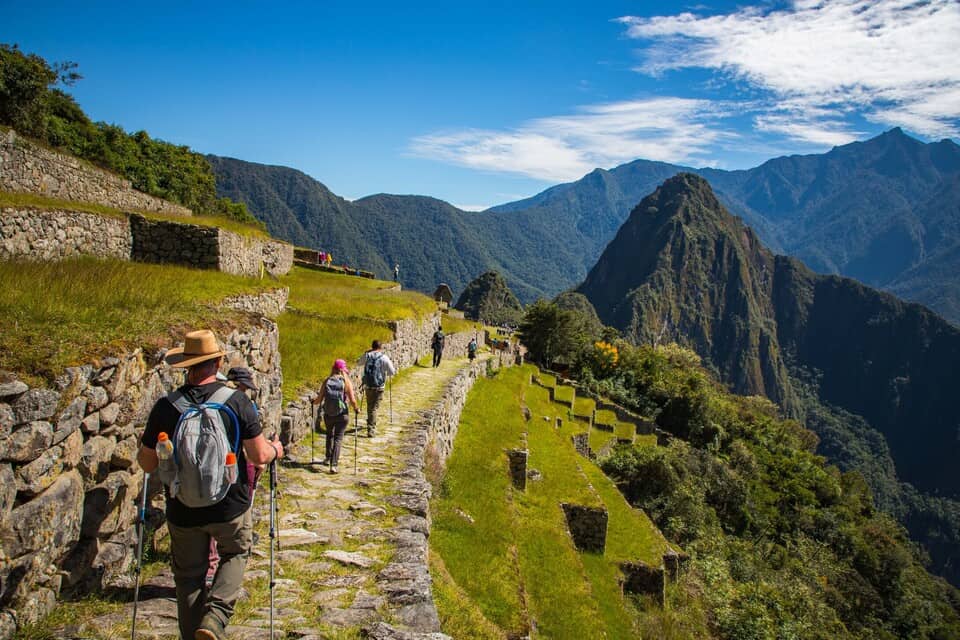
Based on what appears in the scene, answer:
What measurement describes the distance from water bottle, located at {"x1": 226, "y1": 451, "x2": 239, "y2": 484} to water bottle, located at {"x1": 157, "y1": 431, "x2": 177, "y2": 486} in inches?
13.0

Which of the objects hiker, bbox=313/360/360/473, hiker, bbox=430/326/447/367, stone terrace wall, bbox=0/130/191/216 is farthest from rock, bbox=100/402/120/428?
hiker, bbox=430/326/447/367

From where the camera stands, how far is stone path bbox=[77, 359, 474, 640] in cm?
423

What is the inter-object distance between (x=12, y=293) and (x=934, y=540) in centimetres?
18308

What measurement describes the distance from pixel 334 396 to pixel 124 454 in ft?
12.4

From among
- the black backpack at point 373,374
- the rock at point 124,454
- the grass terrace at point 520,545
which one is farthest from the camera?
the black backpack at point 373,374

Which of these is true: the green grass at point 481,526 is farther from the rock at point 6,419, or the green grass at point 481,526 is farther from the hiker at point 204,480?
the rock at point 6,419

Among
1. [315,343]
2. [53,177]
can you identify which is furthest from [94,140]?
[315,343]

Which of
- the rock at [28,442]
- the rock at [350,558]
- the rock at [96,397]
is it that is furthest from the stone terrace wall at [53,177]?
the rock at [350,558]

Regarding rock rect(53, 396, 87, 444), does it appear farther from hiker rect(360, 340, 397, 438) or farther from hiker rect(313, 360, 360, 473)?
hiker rect(360, 340, 397, 438)

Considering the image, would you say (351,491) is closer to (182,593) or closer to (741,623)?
(182,593)

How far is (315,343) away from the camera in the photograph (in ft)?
43.0

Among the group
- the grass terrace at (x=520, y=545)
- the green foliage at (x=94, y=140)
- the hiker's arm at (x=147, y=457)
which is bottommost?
the grass terrace at (x=520, y=545)

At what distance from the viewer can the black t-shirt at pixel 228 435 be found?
3.81 m

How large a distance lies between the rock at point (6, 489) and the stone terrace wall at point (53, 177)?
15986mm
